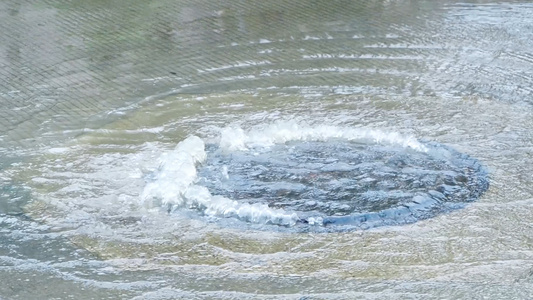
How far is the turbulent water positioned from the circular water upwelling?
0.01 meters

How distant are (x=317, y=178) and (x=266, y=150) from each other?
1.71 feet

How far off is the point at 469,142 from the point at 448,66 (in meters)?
1.48

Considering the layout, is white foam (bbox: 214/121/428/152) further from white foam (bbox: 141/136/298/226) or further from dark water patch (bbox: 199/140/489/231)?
white foam (bbox: 141/136/298/226)

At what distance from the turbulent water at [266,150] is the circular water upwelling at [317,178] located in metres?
0.01

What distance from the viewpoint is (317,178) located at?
497 cm

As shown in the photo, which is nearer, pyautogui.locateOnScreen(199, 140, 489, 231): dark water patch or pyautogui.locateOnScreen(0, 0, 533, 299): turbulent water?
pyautogui.locateOnScreen(0, 0, 533, 299): turbulent water

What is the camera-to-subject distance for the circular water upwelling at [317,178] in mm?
4586

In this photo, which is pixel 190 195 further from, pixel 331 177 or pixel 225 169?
pixel 331 177

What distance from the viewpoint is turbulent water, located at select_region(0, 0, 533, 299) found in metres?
4.05

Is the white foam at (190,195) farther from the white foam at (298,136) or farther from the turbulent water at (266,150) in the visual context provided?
the white foam at (298,136)

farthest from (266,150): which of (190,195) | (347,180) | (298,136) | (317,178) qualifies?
(190,195)

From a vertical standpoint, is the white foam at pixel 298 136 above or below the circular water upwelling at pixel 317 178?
above

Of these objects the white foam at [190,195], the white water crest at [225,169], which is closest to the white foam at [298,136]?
the white water crest at [225,169]

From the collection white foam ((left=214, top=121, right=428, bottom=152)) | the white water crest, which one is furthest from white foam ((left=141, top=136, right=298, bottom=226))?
white foam ((left=214, top=121, right=428, bottom=152))
